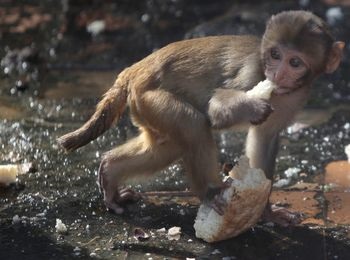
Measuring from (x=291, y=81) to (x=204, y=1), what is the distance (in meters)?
5.08

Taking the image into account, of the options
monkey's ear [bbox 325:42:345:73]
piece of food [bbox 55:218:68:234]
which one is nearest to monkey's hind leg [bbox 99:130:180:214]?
piece of food [bbox 55:218:68:234]

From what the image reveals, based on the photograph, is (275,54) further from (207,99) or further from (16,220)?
(16,220)

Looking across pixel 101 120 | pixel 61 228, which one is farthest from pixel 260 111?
pixel 61 228

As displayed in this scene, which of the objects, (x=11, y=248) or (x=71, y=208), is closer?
(x=11, y=248)

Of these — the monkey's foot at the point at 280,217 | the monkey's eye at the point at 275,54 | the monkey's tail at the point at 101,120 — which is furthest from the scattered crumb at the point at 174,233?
the monkey's eye at the point at 275,54

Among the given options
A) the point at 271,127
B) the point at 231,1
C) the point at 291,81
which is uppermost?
the point at 291,81

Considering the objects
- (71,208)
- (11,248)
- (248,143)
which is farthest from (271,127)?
(11,248)

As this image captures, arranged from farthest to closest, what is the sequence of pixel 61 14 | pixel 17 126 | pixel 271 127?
pixel 61 14 < pixel 17 126 < pixel 271 127

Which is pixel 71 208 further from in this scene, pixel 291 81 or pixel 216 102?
pixel 291 81

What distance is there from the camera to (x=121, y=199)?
222 inches

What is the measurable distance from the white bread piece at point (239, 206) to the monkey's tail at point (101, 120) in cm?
82

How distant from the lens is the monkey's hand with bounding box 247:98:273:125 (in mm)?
5031

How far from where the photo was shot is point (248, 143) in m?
5.61

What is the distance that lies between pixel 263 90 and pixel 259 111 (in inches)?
5.4
